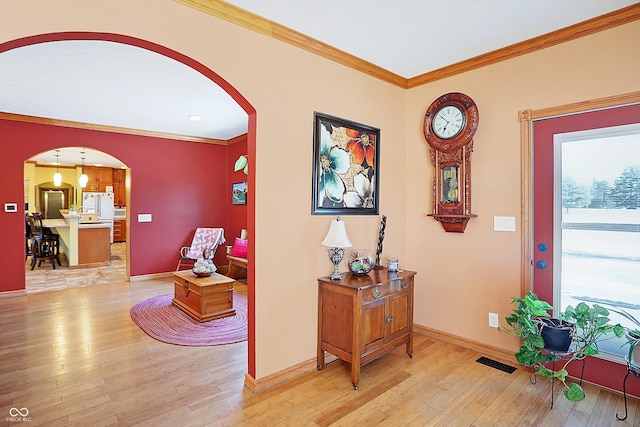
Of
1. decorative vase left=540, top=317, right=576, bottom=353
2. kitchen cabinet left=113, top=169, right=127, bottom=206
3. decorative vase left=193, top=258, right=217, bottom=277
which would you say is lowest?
decorative vase left=540, top=317, right=576, bottom=353

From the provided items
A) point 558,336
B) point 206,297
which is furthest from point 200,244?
point 558,336

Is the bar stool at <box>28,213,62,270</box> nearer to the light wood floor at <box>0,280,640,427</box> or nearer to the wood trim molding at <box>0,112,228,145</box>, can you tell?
the wood trim molding at <box>0,112,228,145</box>

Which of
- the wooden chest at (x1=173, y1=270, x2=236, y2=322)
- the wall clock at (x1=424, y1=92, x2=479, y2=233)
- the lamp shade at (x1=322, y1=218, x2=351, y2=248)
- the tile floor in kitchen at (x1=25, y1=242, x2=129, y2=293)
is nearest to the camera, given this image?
the lamp shade at (x1=322, y1=218, x2=351, y2=248)

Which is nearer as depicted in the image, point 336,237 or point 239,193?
point 336,237

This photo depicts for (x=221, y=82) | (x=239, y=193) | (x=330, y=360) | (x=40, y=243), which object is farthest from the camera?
(x=40, y=243)

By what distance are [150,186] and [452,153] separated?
5163 mm

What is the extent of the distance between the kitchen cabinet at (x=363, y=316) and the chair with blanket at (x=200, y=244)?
3758mm

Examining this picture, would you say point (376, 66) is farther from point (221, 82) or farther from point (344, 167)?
point (221, 82)

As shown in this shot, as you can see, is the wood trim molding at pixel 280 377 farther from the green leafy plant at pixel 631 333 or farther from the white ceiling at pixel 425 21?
the white ceiling at pixel 425 21

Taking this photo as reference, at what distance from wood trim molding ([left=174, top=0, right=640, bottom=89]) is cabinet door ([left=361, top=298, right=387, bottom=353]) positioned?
2124mm

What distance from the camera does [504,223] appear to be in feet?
9.55

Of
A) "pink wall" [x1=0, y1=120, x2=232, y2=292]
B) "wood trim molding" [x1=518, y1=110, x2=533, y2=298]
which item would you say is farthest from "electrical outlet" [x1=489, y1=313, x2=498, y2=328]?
"pink wall" [x1=0, y1=120, x2=232, y2=292]

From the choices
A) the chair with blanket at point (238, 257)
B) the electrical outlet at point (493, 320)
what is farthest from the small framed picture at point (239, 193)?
the electrical outlet at point (493, 320)

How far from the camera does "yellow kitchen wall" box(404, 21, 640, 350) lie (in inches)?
96.9
